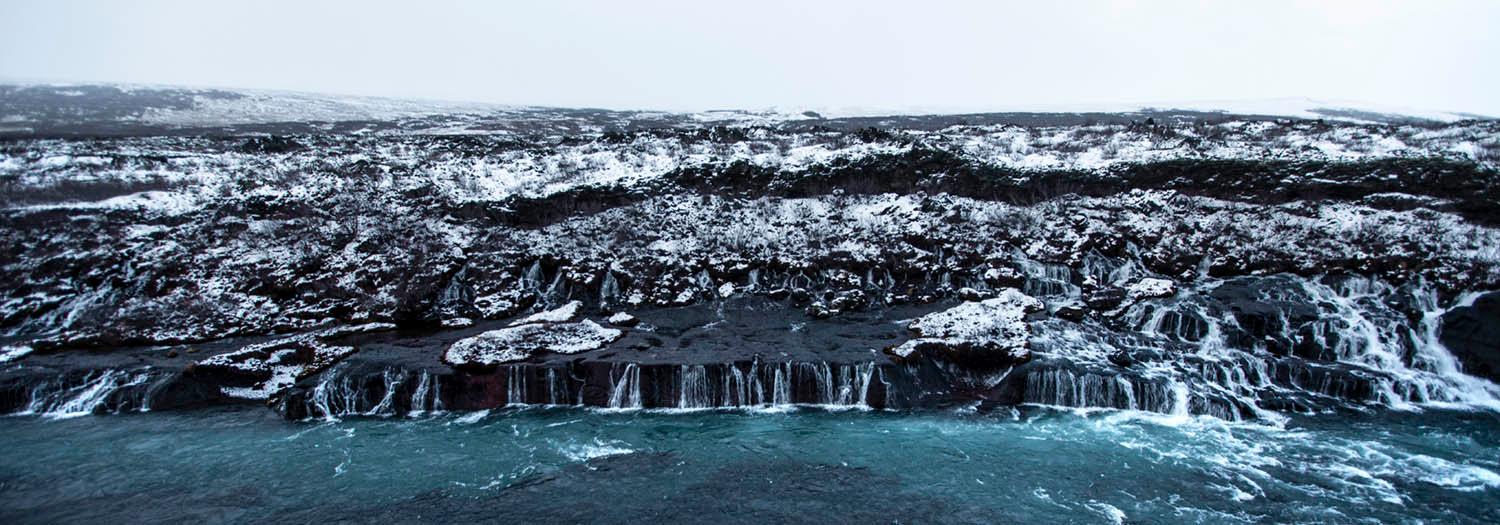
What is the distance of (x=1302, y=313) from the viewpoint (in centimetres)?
2148

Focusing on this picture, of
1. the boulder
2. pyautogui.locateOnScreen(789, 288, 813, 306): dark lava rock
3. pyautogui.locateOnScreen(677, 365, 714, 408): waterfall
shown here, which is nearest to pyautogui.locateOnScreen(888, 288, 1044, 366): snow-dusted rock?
pyautogui.locateOnScreen(789, 288, 813, 306): dark lava rock

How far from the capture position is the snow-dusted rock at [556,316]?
24.1 metres

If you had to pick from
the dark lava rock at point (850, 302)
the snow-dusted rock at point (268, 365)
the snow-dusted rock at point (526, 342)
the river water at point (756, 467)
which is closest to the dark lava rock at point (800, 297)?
the dark lava rock at point (850, 302)

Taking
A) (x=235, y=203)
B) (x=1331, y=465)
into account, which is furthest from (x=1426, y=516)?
(x=235, y=203)

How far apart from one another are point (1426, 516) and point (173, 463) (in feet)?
85.1

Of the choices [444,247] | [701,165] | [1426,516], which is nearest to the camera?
[1426,516]

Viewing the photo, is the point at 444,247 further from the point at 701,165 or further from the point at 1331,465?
the point at 1331,465

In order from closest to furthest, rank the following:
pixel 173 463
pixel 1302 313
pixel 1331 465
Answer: pixel 1331 465 → pixel 173 463 → pixel 1302 313

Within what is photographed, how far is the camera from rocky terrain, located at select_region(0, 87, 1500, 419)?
20.0 m

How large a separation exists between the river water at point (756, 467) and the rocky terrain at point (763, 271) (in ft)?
4.17

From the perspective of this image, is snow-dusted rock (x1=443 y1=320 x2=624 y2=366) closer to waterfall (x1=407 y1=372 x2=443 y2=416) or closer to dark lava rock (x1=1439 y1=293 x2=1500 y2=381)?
waterfall (x1=407 y1=372 x2=443 y2=416)

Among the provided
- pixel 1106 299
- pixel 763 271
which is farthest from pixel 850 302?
pixel 1106 299

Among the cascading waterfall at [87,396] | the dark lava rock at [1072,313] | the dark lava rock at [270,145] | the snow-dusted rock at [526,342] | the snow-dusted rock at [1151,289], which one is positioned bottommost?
the cascading waterfall at [87,396]

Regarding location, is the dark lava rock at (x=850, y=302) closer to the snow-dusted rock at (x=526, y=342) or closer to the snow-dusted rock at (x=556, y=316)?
the snow-dusted rock at (x=526, y=342)
